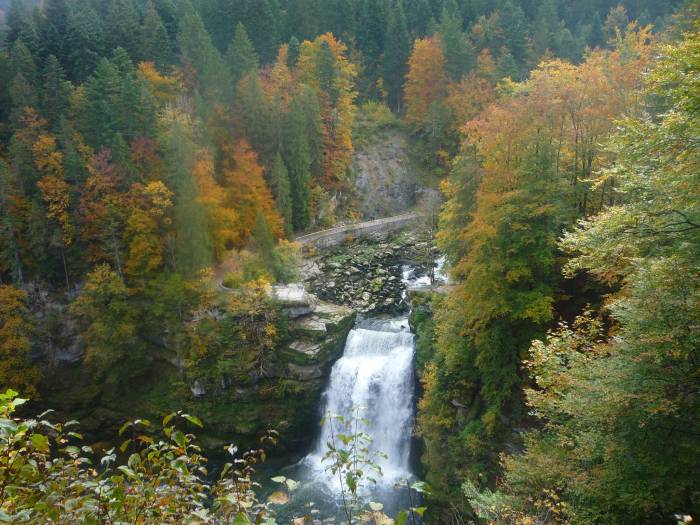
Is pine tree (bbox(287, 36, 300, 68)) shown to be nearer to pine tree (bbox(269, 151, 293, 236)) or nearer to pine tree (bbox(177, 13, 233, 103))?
pine tree (bbox(177, 13, 233, 103))

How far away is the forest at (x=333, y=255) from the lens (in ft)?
29.2

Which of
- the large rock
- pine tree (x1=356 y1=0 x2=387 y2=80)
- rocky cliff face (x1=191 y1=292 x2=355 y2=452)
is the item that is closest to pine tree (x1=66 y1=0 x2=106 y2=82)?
the large rock

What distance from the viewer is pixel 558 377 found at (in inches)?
492

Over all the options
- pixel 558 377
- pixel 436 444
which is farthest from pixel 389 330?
pixel 558 377

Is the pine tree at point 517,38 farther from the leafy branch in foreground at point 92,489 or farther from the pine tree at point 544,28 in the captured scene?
the leafy branch in foreground at point 92,489

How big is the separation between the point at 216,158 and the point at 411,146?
24.1 m

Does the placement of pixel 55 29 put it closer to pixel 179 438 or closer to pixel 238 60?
pixel 238 60

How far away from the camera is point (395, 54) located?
5703cm

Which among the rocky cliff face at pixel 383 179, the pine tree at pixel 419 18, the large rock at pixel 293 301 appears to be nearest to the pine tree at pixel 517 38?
the pine tree at pixel 419 18

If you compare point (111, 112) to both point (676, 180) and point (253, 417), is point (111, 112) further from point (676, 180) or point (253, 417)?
point (676, 180)

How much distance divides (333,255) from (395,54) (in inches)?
1201

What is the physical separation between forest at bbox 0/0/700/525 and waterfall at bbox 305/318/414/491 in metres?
0.94

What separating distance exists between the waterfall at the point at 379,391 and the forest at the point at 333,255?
36.9 inches

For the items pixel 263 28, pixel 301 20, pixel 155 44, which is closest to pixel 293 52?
pixel 263 28
